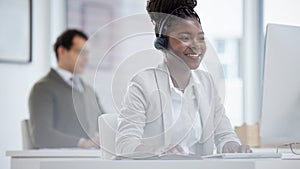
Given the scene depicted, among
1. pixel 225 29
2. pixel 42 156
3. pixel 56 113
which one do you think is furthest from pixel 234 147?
pixel 225 29

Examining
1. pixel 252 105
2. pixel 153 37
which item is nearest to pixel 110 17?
pixel 252 105

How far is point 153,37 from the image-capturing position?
2379 millimetres

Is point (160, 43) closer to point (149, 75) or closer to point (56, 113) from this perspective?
point (149, 75)

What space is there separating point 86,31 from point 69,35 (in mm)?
924

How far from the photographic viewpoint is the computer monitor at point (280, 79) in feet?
7.07

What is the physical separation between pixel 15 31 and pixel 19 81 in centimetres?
37

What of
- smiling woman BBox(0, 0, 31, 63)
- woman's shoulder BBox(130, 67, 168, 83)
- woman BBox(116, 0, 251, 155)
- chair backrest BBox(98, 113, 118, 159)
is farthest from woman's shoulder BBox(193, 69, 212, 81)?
smiling woman BBox(0, 0, 31, 63)

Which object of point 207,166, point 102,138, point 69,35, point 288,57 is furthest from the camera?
point 69,35

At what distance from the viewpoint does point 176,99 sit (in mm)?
2275

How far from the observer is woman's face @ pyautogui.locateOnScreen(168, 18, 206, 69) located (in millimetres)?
2250

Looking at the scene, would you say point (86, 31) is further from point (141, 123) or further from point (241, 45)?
point (141, 123)

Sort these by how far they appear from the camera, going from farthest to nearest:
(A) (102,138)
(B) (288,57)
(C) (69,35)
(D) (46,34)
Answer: (D) (46,34), (C) (69,35), (A) (102,138), (B) (288,57)

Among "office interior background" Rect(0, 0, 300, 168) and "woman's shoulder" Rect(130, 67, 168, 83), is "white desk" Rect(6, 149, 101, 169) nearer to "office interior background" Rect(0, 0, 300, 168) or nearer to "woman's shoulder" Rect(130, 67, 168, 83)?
"woman's shoulder" Rect(130, 67, 168, 83)

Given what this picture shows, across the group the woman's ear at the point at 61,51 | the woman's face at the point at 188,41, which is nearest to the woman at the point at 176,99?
the woman's face at the point at 188,41
